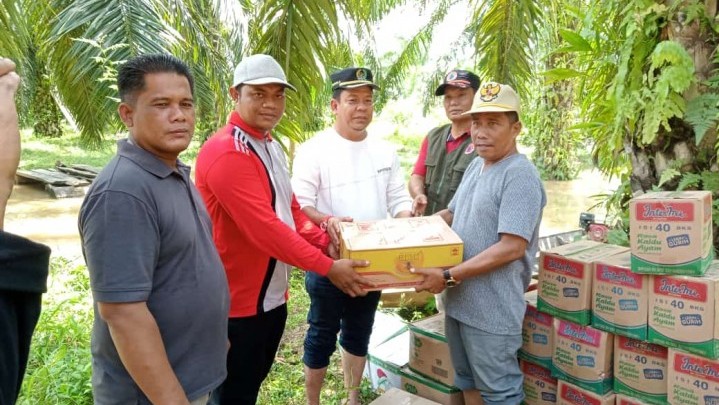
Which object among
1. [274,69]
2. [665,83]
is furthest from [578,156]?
[274,69]

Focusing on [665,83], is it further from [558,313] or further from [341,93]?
[341,93]

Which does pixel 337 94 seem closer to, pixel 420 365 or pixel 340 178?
pixel 340 178

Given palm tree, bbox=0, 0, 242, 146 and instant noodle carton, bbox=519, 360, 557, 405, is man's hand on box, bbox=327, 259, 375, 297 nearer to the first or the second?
instant noodle carton, bbox=519, 360, 557, 405

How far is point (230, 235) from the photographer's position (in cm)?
219

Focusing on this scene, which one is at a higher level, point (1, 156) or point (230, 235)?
point (1, 156)

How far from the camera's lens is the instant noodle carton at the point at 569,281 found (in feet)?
7.52

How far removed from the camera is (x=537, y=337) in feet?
8.21

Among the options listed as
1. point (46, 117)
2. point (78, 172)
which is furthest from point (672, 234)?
point (46, 117)

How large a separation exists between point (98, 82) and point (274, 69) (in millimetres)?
1194

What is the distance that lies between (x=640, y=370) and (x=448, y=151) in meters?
1.61

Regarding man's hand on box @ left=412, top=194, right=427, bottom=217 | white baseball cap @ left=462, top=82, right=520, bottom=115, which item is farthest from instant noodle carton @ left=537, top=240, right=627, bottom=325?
man's hand on box @ left=412, top=194, right=427, bottom=217

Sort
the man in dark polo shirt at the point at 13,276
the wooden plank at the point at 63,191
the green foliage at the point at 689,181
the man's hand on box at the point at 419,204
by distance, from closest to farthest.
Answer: the man in dark polo shirt at the point at 13,276 → the green foliage at the point at 689,181 → the man's hand on box at the point at 419,204 → the wooden plank at the point at 63,191

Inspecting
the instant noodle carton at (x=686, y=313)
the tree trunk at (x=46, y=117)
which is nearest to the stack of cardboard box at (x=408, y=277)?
the instant noodle carton at (x=686, y=313)

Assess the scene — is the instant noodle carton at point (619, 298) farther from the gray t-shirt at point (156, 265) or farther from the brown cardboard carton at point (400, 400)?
the gray t-shirt at point (156, 265)
